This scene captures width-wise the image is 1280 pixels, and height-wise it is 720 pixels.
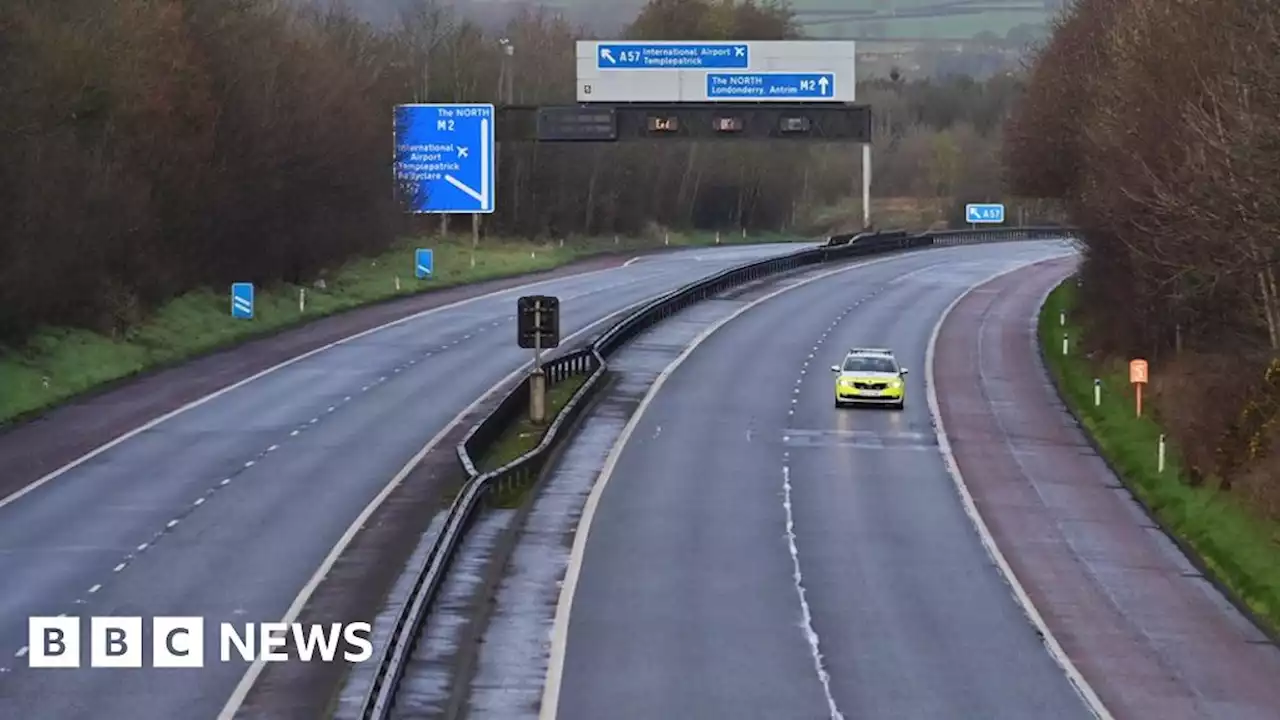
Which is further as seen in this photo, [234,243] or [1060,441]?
[234,243]

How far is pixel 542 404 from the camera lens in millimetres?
43656

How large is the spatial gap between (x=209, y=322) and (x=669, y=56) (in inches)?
846

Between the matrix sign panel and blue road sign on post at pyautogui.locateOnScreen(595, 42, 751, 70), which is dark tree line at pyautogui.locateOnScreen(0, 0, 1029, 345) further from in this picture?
blue road sign on post at pyautogui.locateOnScreen(595, 42, 751, 70)

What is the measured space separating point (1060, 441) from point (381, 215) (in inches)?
1739

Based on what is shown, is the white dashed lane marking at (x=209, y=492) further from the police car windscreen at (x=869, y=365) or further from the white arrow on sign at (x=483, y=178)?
the white arrow on sign at (x=483, y=178)

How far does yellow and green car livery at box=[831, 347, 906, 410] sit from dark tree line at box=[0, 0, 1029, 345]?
763 inches

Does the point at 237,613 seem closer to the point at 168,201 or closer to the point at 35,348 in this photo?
the point at 35,348

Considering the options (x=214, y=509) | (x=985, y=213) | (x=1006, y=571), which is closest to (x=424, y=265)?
(x=214, y=509)

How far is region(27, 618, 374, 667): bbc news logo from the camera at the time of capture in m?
22.9

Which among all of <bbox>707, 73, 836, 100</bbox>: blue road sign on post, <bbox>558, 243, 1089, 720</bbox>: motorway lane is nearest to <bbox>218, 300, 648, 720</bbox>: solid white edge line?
<bbox>558, 243, 1089, 720</bbox>: motorway lane

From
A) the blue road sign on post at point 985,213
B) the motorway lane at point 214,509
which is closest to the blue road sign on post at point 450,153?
the motorway lane at point 214,509

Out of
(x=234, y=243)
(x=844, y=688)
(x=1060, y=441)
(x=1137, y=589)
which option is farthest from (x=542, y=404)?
(x=234, y=243)

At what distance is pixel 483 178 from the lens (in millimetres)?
72062

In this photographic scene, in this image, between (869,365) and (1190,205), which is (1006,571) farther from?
(869,365)
